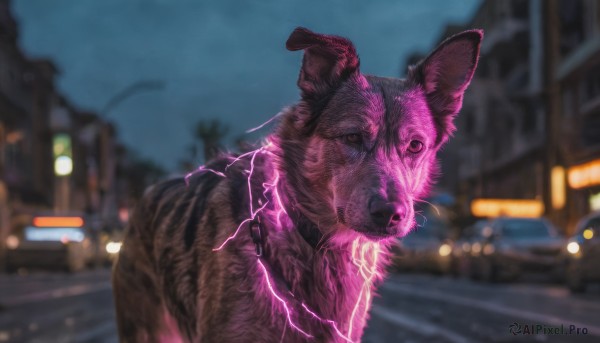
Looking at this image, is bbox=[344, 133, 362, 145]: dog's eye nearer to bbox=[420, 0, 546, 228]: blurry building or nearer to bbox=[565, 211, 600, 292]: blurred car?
bbox=[565, 211, 600, 292]: blurred car

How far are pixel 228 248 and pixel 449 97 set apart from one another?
46.7 inches

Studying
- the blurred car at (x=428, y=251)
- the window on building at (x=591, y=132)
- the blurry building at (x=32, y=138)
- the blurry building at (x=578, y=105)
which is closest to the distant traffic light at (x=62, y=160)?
the blurry building at (x=32, y=138)

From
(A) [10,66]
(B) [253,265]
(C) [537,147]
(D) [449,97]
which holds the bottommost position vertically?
(B) [253,265]

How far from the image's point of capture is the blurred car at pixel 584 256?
18.8m

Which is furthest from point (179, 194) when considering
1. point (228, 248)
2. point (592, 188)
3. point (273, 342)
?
point (592, 188)

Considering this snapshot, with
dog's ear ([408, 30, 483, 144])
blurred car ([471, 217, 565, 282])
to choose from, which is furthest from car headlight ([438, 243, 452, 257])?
dog's ear ([408, 30, 483, 144])

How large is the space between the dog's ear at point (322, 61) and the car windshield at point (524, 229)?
824 inches

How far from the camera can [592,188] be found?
39812 millimetres

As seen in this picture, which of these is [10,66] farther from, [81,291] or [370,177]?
[370,177]

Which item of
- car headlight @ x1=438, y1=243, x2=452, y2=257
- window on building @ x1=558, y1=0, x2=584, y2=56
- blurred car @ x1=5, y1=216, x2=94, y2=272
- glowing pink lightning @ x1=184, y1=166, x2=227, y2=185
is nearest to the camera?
glowing pink lightning @ x1=184, y1=166, x2=227, y2=185

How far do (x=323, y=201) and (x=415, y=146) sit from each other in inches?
18.1

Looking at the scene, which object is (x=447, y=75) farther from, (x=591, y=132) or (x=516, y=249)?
(x=591, y=132)

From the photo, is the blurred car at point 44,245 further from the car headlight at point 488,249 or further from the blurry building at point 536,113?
the blurry building at point 536,113

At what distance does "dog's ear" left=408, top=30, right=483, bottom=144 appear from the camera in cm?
429
